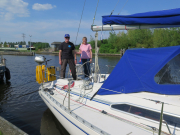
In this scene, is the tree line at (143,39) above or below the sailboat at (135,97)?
above

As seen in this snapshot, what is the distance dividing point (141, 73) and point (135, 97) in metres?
0.60

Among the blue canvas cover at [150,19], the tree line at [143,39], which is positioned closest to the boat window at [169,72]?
the blue canvas cover at [150,19]

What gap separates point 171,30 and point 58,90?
45.3 m

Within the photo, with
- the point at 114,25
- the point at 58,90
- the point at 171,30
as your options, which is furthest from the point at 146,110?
the point at 171,30

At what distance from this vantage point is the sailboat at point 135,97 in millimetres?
2846

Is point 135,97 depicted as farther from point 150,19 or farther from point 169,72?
point 150,19

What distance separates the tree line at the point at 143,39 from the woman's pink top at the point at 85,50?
101 feet

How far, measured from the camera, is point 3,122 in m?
3.82

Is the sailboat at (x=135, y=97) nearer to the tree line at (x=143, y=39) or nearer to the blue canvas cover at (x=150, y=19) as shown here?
the blue canvas cover at (x=150, y=19)

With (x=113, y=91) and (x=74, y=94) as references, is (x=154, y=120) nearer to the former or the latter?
(x=113, y=91)

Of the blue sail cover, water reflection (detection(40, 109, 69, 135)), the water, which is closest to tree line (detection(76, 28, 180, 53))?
the water

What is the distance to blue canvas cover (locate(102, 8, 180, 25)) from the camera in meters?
3.68

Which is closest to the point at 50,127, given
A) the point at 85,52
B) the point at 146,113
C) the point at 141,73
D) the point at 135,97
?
the point at 85,52

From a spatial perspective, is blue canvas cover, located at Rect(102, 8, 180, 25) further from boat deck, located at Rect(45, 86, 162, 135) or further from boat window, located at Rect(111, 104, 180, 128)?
boat deck, located at Rect(45, 86, 162, 135)
